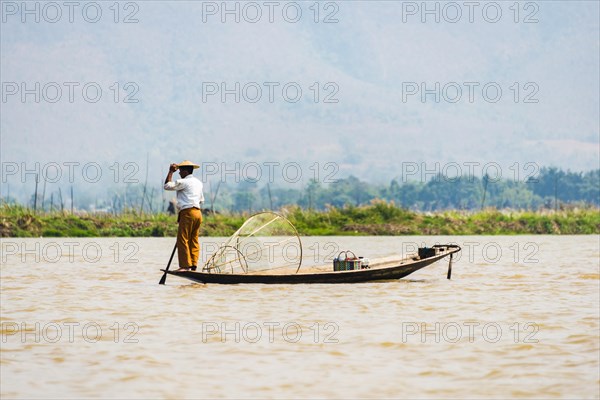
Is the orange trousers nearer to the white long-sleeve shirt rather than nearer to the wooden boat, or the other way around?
the white long-sleeve shirt

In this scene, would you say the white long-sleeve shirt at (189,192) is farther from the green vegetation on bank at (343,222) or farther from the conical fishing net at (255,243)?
the green vegetation on bank at (343,222)

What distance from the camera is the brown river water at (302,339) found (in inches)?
218

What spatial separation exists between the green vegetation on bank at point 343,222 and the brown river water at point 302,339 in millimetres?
17306

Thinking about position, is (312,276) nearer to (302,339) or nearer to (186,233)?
(186,233)

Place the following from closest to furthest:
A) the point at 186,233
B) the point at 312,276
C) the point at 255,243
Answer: the point at 312,276 → the point at 186,233 → the point at 255,243

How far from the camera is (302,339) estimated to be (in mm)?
7191

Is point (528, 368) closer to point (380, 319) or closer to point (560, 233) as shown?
A: point (380, 319)

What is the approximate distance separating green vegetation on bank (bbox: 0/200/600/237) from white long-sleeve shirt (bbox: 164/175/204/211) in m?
17.6

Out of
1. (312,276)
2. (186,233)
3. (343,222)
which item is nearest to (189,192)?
(186,233)

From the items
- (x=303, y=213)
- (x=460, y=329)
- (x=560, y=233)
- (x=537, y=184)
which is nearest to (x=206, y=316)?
(x=460, y=329)

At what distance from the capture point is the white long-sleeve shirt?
458 inches

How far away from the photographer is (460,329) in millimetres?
7723

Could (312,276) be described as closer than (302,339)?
No

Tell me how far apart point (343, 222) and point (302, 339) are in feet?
82.0
